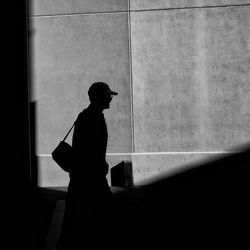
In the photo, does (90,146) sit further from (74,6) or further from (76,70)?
(74,6)

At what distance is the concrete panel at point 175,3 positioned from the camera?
23.9 ft

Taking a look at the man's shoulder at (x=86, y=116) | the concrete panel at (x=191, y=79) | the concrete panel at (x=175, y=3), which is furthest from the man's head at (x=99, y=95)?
the concrete panel at (x=175, y=3)

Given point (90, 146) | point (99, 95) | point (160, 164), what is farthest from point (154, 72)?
point (90, 146)

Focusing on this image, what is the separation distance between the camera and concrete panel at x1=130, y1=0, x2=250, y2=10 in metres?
7.30

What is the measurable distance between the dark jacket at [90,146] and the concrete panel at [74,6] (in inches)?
150

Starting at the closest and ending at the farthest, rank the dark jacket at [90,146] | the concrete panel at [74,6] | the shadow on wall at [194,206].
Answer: the dark jacket at [90,146]
the shadow on wall at [194,206]
the concrete panel at [74,6]

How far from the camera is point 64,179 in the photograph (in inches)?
300

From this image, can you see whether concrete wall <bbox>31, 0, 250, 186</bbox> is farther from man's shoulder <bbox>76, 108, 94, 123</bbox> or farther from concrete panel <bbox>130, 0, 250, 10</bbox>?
man's shoulder <bbox>76, 108, 94, 123</bbox>

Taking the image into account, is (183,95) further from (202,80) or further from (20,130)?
(20,130)

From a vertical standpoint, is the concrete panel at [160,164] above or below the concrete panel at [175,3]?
below

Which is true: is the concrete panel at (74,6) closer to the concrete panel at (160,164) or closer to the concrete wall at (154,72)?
the concrete wall at (154,72)

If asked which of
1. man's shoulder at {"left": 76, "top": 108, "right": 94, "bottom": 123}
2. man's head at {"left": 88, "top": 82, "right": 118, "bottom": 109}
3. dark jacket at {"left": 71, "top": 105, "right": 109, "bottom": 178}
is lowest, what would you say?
dark jacket at {"left": 71, "top": 105, "right": 109, "bottom": 178}

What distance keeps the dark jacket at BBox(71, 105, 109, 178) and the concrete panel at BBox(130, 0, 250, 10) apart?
3.79 meters

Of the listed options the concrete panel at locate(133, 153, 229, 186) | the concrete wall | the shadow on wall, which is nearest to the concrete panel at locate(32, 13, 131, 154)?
the concrete wall
